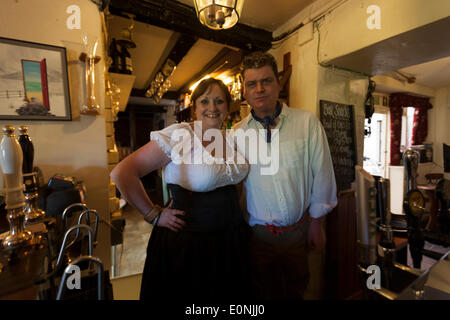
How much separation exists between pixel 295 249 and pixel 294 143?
65 cm

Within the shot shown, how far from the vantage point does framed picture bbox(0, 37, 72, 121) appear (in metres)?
1.19

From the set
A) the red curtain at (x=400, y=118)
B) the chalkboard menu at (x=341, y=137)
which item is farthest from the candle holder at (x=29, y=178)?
the red curtain at (x=400, y=118)

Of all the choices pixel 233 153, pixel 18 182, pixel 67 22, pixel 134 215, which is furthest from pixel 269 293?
pixel 134 215

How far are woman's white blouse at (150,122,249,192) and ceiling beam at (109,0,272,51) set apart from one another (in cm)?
124

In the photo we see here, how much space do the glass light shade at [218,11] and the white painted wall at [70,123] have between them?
838 millimetres

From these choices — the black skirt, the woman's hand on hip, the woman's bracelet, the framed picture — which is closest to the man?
the black skirt

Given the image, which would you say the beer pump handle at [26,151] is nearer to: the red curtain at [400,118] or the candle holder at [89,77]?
the candle holder at [89,77]

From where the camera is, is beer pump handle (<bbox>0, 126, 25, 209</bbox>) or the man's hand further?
the man's hand

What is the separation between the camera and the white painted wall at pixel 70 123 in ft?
3.98

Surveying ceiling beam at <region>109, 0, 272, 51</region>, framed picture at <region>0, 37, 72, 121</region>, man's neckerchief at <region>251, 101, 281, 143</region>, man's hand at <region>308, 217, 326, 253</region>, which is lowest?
man's hand at <region>308, 217, 326, 253</region>

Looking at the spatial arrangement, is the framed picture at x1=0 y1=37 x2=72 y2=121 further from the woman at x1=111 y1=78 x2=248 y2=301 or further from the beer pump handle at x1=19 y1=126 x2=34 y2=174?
the woman at x1=111 y1=78 x2=248 y2=301

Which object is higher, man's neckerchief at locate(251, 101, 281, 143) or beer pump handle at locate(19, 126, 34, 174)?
man's neckerchief at locate(251, 101, 281, 143)

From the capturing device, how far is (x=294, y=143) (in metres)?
1.21
